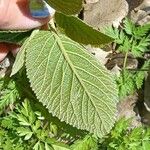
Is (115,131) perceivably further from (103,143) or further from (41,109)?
(41,109)

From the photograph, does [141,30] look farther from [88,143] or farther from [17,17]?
[17,17]

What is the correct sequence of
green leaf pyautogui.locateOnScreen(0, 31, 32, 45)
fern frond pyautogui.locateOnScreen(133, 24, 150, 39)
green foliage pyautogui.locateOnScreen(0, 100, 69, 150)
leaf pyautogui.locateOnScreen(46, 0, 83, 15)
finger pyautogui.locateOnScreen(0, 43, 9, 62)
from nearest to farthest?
leaf pyautogui.locateOnScreen(46, 0, 83, 15) < green leaf pyautogui.locateOnScreen(0, 31, 32, 45) < finger pyautogui.locateOnScreen(0, 43, 9, 62) < green foliage pyautogui.locateOnScreen(0, 100, 69, 150) < fern frond pyautogui.locateOnScreen(133, 24, 150, 39)

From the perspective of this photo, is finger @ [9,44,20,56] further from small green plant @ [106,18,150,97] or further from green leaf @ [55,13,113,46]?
small green plant @ [106,18,150,97]

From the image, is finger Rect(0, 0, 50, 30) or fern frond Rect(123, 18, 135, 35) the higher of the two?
finger Rect(0, 0, 50, 30)

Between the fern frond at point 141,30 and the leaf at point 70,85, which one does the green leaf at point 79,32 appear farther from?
the fern frond at point 141,30

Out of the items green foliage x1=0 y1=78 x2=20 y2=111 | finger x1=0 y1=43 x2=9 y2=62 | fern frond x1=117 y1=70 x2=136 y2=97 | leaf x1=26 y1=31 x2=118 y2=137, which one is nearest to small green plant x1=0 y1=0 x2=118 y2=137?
leaf x1=26 y1=31 x2=118 y2=137

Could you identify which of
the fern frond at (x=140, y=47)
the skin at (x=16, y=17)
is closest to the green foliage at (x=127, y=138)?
the fern frond at (x=140, y=47)

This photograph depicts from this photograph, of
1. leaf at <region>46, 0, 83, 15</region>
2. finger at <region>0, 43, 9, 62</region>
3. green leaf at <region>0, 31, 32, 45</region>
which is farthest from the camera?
finger at <region>0, 43, 9, 62</region>
